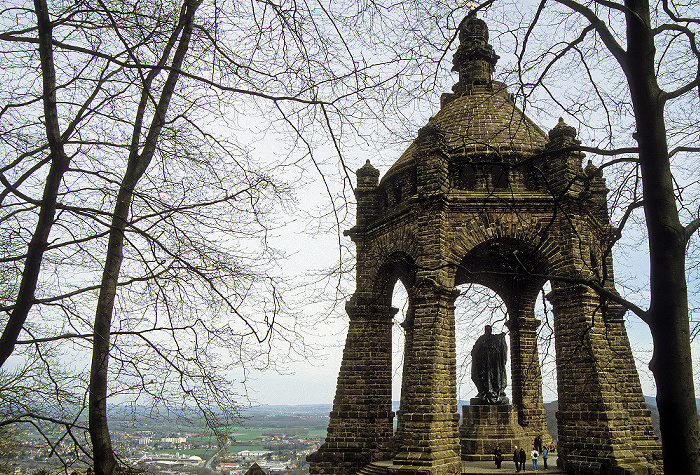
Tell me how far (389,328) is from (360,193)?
3502 millimetres

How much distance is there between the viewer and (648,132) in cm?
566

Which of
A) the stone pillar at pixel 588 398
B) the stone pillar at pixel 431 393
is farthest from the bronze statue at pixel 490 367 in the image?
the stone pillar at pixel 431 393

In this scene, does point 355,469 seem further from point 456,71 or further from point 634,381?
point 456,71

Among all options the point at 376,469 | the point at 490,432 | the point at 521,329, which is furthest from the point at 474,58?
the point at 376,469

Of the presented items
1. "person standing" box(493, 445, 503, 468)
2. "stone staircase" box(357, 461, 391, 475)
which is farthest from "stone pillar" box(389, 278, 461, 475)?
"person standing" box(493, 445, 503, 468)

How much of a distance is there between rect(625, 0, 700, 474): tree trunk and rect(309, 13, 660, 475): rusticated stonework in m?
3.96

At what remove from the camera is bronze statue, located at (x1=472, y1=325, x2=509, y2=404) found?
1397 centimetres

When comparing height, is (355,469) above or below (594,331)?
below

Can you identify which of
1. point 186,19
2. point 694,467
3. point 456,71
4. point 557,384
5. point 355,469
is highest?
point 456,71

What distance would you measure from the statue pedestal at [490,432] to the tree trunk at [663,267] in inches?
328

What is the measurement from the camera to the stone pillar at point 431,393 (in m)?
10.4

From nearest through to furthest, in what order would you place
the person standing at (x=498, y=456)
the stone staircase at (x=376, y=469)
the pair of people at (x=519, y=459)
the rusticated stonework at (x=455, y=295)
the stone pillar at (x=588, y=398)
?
the stone pillar at (x=588, y=398) < the rusticated stonework at (x=455, y=295) < the stone staircase at (x=376, y=469) < the pair of people at (x=519, y=459) < the person standing at (x=498, y=456)

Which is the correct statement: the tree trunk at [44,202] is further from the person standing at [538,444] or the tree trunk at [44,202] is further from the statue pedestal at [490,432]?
the person standing at [538,444]

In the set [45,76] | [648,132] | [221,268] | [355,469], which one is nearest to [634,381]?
[355,469]
